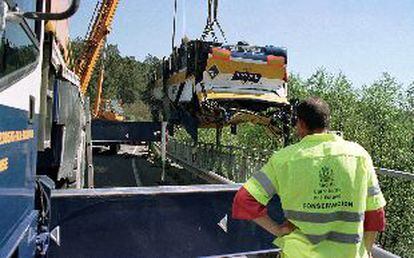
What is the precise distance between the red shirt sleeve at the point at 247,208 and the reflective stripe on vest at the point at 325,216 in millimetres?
160

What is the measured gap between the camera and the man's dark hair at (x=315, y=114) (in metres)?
2.92

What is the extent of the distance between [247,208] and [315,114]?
62cm

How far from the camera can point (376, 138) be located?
56.7 metres

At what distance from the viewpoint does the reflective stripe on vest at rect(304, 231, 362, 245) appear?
2.81m

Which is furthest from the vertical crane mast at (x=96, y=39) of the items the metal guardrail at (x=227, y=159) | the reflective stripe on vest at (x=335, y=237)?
the reflective stripe on vest at (x=335, y=237)

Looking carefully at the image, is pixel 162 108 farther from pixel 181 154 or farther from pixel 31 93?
pixel 31 93

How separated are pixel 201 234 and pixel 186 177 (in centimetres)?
1427

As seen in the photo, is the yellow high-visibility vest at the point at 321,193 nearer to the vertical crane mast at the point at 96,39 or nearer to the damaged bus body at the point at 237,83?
the damaged bus body at the point at 237,83

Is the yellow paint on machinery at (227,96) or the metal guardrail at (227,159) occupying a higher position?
the yellow paint on machinery at (227,96)

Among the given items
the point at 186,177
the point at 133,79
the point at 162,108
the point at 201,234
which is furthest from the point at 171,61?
the point at 133,79

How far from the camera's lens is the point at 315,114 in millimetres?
2924

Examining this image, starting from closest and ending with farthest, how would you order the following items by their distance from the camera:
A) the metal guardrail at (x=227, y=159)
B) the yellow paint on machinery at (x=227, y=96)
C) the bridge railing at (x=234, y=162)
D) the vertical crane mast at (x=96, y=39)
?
the bridge railing at (x=234, y=162), the metal guardrail at (x=227, y=159), the yellow paint on machinery at (x=227, y=96), the vertical crane mast at (x=96, y=39)

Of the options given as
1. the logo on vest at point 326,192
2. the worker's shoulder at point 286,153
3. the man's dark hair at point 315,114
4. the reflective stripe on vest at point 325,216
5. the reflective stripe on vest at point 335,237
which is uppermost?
the man's dark hair at point 315,114

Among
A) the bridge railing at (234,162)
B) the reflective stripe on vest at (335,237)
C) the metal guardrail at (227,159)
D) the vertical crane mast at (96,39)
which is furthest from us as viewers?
the vertical crane mast at (96,39)
